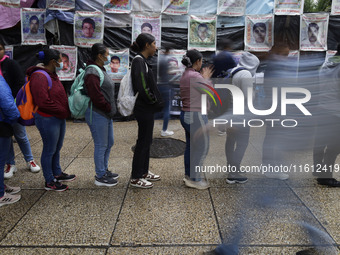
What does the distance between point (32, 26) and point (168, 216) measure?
6.40 metres

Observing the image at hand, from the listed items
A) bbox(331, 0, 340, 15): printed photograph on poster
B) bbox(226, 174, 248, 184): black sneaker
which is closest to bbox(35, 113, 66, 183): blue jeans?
bbox(226, 174, 248, 184): black sneaker

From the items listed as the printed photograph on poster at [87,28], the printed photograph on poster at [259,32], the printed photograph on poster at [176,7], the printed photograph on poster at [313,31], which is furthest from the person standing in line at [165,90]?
the printed photograph on poster at [313,31]

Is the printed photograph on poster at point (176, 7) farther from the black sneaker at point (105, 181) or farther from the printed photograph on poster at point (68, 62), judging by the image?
the black sneaker at point (105, 181)

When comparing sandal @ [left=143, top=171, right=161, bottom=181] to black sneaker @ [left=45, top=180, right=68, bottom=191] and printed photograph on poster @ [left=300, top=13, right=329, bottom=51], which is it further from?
printed photograph on poster @ [left=300, top=13, right=329, bottom=51]

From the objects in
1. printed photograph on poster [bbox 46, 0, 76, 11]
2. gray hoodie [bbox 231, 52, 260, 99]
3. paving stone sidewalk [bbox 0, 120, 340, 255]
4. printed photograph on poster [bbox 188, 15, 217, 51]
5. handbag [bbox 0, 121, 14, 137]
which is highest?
printed photograph on poster [bbox 46, 0, 76, 11]

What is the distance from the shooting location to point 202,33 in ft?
23.8

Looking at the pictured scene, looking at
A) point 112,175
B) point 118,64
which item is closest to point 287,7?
point 118,64

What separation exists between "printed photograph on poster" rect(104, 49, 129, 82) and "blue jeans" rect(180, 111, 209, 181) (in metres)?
4.35

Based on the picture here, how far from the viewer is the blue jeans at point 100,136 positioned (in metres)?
3.34

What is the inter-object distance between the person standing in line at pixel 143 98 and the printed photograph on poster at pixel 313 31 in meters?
5.54

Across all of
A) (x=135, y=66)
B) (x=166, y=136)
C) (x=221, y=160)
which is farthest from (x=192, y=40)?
(x=135, y=66)

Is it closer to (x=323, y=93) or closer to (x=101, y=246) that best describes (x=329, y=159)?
(x=323, y=93)

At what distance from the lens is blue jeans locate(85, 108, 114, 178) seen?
131 inches

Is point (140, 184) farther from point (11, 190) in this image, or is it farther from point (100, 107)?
point (11, 190)
